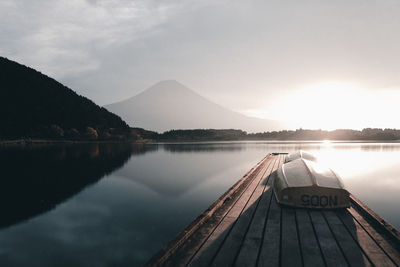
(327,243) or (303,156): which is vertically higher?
(303,156)

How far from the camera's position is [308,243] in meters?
5.60

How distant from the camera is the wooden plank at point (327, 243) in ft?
15.8

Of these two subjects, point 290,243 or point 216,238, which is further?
point 216,238

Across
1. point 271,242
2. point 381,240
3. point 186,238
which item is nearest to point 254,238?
point 271,242

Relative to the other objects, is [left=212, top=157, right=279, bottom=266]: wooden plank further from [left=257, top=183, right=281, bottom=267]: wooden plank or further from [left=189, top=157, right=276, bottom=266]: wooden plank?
[left=257, top=183, right=281, bottom=267]: wooden plank

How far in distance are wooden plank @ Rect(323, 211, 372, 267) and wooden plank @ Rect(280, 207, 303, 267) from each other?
0.92 metres

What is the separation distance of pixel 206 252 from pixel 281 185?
14.3ft

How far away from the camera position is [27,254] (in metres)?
8.17

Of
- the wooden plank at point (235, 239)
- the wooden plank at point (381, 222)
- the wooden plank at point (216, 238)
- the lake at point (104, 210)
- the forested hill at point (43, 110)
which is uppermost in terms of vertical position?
the forested hill at point (43, 110)

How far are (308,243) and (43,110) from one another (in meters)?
118

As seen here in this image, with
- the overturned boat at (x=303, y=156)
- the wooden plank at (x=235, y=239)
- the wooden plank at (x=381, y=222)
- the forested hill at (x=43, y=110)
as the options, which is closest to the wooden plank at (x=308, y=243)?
the wooden plank at (x=235, y=239)

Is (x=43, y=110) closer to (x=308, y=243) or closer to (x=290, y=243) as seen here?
(x=290, y=243)

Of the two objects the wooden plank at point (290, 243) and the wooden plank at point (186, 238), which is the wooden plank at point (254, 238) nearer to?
the wooden plank at point (290, 243)

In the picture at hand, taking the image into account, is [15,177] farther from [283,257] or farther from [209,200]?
[283,257]
